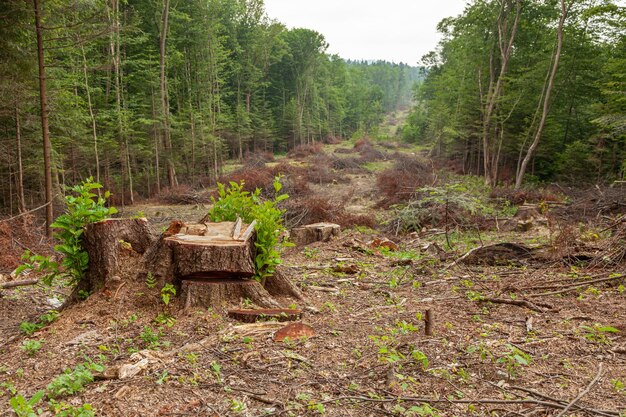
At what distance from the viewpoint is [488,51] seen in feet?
73.8

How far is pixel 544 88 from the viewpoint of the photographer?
1759 centimetres

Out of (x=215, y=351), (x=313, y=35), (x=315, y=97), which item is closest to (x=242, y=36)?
(x=313, y=35)

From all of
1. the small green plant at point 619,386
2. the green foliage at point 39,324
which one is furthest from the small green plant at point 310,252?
the small green plant at point 619,386

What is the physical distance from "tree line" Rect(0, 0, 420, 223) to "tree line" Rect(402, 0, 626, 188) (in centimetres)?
1553

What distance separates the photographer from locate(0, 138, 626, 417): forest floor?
259 centimetres

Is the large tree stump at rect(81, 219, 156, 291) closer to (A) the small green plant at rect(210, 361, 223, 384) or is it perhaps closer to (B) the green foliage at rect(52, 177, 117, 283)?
(B) the green foliage at rect(52, 177, 117, 283)

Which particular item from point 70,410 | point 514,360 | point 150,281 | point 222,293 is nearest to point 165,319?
point 150,281

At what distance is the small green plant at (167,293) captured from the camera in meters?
3.79

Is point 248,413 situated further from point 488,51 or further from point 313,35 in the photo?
point 313,35

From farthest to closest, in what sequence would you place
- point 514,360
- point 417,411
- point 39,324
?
point 39,324 → point 514,360 → point 417,411

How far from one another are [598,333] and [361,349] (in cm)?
242

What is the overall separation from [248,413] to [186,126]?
24.1 m

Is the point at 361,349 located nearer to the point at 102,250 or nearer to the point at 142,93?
the point at 102,250

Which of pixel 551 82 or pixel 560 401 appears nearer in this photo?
pixel 560 401
